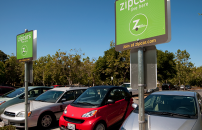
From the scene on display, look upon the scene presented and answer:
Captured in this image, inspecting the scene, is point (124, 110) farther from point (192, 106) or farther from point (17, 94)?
point (17, 94)

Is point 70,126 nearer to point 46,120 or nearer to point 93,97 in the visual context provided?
point 93,97

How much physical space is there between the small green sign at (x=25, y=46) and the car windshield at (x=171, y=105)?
3782 mm

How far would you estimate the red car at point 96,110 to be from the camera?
189 inches

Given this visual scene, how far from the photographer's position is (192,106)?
4008mm

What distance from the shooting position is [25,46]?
483 centimetres

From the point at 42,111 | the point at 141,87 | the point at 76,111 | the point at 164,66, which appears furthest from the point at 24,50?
the point at 164,66

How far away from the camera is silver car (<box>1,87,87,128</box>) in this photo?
19.6ft

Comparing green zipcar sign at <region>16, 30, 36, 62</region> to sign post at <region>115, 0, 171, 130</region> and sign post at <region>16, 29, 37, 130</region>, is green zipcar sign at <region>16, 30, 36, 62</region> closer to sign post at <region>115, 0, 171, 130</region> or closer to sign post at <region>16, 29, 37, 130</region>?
sign post at <region>16, 29, 37, 130</region>

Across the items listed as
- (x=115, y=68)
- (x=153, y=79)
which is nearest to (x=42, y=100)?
(x=153, y=79)

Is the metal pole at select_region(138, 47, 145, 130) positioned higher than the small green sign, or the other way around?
the small green sign

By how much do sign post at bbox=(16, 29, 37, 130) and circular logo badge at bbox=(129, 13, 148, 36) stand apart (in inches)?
129

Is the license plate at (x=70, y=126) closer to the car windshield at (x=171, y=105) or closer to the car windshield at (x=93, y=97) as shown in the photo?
the car windshield at (x=93, y=97)

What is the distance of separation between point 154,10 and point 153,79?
1.00m

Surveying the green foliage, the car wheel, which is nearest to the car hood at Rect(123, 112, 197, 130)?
the car wheel
